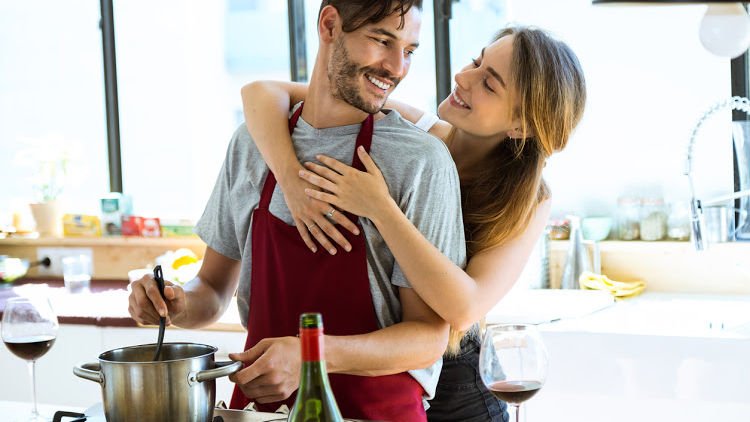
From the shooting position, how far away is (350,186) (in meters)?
1.76

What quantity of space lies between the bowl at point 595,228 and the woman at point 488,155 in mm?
1413

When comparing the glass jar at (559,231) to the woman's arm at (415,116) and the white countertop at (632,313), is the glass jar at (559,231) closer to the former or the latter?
the white countertop at (632,313)

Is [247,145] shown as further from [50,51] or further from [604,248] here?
[50,51]

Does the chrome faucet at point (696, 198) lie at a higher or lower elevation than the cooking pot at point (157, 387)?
higher

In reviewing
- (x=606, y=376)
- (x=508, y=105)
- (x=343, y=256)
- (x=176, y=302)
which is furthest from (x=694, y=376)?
(x=176, y=302)

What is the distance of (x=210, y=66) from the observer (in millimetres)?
4320

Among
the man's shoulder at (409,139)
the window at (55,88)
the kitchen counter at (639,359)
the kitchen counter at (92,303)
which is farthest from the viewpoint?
the window at (55,88)

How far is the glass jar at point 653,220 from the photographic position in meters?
3.52

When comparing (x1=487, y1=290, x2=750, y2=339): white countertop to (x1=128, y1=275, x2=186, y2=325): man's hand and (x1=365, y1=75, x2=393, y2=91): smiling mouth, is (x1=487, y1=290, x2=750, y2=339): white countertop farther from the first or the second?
(x1=128, y1=275, x2=186, y2=325): man's hand

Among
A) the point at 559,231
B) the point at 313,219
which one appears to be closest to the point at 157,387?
the point at 313,219

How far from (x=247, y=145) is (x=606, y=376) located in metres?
1.38

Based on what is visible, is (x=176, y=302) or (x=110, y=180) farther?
(x=110, y=180)

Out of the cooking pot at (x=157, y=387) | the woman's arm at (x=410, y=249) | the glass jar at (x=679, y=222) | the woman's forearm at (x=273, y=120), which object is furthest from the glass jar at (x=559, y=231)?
the cooking pot at (x=157, y=387)

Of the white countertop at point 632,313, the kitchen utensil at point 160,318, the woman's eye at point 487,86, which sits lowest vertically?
the white countertop at point 632,313
